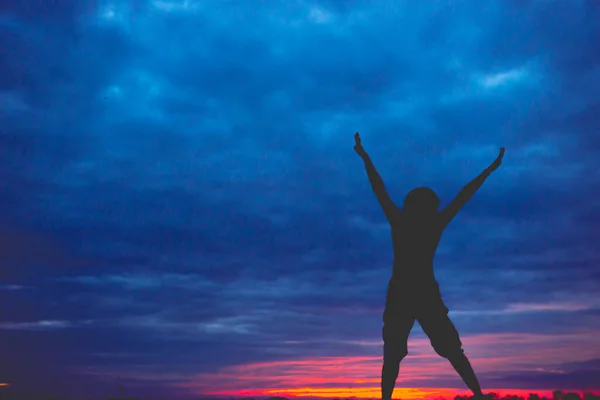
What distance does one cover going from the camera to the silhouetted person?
10.1m

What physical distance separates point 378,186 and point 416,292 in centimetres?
202

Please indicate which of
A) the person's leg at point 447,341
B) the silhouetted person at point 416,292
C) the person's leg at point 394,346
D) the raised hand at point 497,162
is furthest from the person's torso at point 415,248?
the raised hand at point 497,162

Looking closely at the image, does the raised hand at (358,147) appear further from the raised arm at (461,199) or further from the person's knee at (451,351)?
the person's knee at (451,351)

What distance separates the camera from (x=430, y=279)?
10258mm

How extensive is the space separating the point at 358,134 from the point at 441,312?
3617 mm

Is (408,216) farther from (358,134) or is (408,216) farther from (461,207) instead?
(358,134)

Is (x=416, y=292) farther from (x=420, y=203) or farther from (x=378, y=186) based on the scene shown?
(x=378, y=186)

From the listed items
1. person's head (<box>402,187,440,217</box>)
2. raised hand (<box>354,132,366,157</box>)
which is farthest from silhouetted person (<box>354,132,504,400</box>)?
raised hand (<box>354,132,366,157</box>)

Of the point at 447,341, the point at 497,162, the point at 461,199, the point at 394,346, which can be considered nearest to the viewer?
the point at 447,341

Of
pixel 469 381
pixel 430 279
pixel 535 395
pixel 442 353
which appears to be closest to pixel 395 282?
pixel 430 279

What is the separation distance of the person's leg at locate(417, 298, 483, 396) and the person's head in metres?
1.58

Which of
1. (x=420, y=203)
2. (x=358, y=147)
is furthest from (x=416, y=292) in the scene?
(x=358, y=147)

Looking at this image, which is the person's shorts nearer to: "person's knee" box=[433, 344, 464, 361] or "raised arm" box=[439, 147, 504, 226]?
"person's knee" box=[433, 344, 464, 361]

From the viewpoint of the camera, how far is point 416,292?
33.4 feet
